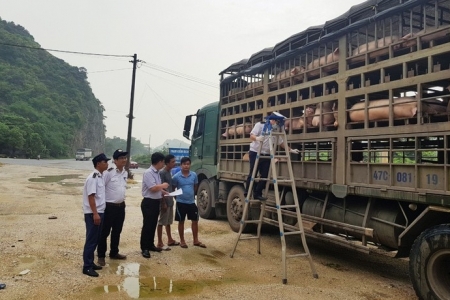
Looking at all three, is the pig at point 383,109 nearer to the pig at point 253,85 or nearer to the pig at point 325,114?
the pig at point 325,114

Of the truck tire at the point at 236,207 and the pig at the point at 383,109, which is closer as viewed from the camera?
the pig at the point at 383,109

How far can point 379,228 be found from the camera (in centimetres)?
395

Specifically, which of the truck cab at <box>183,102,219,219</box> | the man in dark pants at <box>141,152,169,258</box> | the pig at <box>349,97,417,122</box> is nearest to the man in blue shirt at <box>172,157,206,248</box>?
the man in dark pants at <box>141,152,169,258</box>

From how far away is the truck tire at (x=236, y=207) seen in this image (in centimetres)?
645

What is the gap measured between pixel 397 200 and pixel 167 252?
10.6 ft

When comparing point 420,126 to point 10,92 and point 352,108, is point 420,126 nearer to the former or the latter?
point 352,108

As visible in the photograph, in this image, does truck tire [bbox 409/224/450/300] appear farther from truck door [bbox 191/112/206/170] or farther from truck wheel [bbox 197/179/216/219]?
truck door [bbox 191/112/206/170]

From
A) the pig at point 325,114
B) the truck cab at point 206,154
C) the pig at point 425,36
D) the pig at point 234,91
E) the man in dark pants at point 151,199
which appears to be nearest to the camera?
the pig at point 425,36

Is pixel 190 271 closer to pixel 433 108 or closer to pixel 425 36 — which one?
pixel 433 108

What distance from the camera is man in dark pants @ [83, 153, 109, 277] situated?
3932 mm

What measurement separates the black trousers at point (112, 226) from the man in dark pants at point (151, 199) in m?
0.40

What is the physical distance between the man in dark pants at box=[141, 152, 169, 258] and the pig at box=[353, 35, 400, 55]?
3.02 m

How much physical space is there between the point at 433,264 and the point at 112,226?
378 cm

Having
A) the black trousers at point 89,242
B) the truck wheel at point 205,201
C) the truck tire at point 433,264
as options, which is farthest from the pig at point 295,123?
the black trousers at point 89,242
